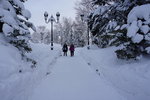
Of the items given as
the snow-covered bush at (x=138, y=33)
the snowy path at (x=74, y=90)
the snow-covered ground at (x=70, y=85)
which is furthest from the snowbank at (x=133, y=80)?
the snow-covered bush at (x=138, y=33)

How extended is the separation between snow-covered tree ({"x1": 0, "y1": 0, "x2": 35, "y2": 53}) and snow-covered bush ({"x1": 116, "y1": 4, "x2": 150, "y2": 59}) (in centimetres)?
440

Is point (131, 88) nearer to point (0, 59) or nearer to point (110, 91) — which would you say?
point (110, 91)

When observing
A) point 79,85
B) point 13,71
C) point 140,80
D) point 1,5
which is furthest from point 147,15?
point 1,5

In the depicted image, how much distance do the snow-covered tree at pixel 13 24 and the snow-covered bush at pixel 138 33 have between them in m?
4.40

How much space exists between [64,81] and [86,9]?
31.6 meters

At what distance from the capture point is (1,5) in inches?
322

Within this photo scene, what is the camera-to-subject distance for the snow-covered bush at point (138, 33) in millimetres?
7676

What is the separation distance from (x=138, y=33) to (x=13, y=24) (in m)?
5.35

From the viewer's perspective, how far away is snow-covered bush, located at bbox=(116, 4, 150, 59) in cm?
768

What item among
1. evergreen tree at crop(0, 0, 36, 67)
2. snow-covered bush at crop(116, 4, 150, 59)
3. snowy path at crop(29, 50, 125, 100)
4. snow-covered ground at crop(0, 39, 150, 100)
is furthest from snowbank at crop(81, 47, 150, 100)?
evergreen tree at crop(0, 0, 36, 67)

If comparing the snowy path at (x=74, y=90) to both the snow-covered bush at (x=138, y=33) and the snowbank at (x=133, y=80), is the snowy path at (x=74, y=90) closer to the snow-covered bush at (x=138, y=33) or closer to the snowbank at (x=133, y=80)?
the snowbank at (x=133, y=80)

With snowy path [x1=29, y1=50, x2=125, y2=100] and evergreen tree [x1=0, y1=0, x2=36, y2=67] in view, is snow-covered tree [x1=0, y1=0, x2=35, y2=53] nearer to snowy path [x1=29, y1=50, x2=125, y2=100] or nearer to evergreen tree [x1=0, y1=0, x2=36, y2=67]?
evergreen tree [x1=0, y1=0, x2=36, y2=67]

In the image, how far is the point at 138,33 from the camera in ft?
25.9

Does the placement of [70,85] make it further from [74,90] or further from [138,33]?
[138,33]
